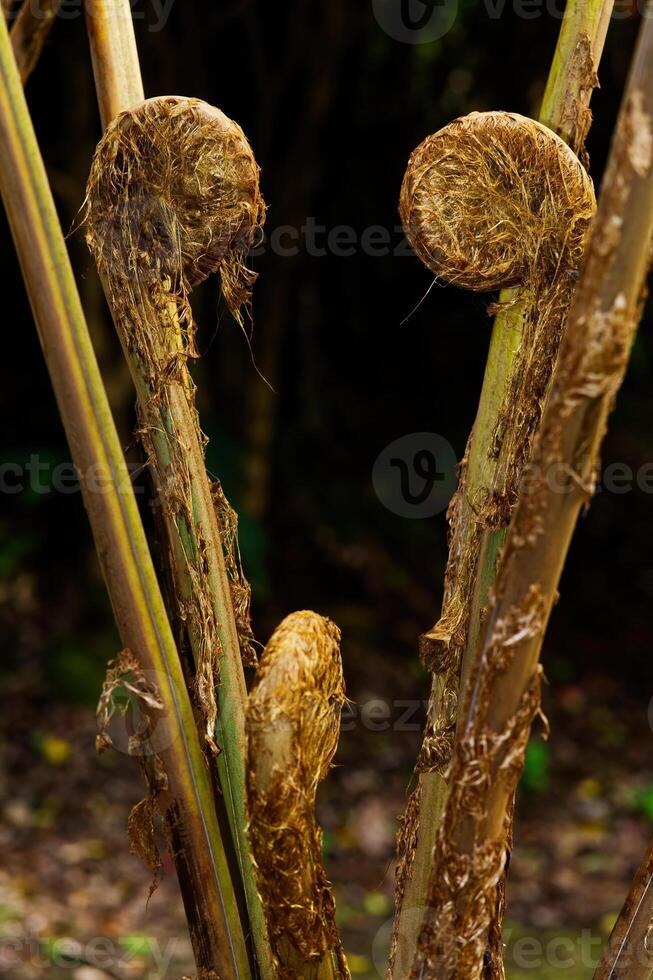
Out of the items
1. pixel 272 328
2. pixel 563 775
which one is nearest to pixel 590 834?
pixel 563 775

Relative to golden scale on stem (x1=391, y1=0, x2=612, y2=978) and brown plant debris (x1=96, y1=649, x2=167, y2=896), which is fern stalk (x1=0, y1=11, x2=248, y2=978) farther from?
golden scale on stem (x1=391, y1=0, x2=612, y2=978)

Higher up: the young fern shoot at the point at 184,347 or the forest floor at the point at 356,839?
the young fern shoot at the point at 184,347

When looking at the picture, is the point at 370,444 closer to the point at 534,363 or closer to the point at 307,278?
the point at 307,278
